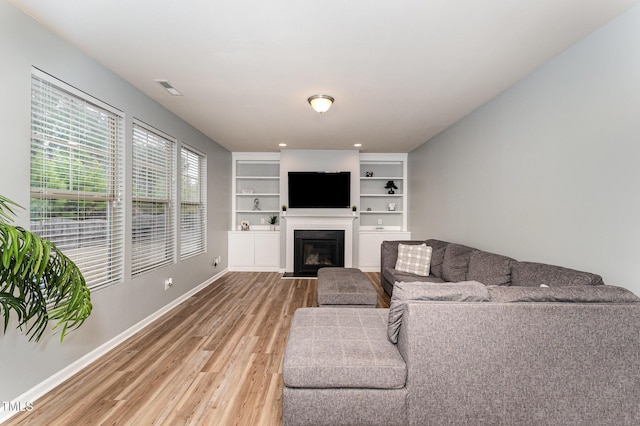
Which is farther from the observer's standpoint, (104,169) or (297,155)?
(297,155)

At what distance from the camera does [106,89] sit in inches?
99.3

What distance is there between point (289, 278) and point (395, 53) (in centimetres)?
416

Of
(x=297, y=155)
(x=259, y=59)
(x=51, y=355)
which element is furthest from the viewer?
(x=297, y=155)

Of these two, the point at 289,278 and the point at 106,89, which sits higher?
the point at 106,89

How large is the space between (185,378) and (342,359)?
53.6 inches

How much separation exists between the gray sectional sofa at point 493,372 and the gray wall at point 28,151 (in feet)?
5.91

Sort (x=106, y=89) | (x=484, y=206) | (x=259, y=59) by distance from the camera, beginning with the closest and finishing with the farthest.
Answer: (x=259, y=59), (x=106, y=89), (x=484, y=206)

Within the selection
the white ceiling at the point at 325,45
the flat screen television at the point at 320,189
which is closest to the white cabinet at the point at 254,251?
the flat screen television at the point at 320,189

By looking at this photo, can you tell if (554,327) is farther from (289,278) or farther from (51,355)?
(289,278)

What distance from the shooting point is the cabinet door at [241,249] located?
5.79 m

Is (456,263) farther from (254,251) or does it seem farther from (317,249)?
(254,251)

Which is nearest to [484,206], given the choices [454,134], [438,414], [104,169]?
[454,134]

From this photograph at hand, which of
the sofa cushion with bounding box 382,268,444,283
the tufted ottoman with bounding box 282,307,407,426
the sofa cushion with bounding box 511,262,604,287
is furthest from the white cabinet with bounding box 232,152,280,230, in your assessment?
the tufted ottoman with bounding box 282,307,407,426

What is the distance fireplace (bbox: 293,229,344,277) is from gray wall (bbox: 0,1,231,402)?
8.22 feet
